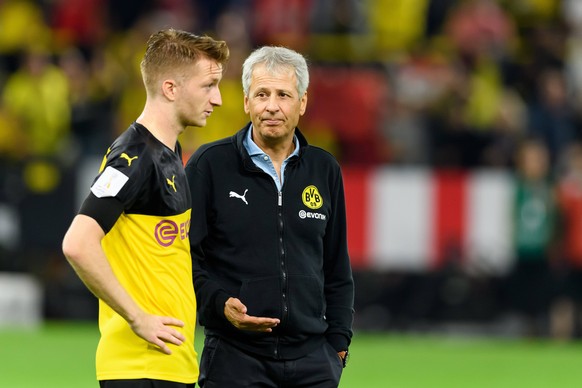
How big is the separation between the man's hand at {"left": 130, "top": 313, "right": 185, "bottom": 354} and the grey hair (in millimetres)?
1298

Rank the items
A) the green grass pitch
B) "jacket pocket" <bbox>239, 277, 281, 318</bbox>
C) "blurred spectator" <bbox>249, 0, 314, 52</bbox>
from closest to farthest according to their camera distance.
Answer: "jacket pocket" <bbox>239, 277, 281, 318</bbox> < the green grass pitch < "blurred spectator" <bbox>249, 0, 314, 52</bbox>

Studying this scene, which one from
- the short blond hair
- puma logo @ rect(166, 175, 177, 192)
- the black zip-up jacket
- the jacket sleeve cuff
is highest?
the short blond hair

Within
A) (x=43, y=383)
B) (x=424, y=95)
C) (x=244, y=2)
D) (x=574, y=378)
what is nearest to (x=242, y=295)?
(x=43, y=383)

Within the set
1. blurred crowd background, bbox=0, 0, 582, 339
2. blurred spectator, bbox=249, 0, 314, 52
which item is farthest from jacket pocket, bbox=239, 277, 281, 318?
blurred spectator, bbox=249, 0, 314, 52

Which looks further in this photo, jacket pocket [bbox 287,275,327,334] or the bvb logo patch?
the bvb logo patch

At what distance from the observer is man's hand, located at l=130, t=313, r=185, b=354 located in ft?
15.0

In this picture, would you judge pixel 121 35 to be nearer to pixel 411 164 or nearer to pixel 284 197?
pixel 411 164

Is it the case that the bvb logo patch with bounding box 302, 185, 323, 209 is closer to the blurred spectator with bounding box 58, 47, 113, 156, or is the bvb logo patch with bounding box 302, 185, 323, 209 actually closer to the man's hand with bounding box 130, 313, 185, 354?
the man's hand with bounding box 130, 313, 185, 354

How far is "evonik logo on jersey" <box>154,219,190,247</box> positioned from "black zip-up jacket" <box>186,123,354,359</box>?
0.55 m

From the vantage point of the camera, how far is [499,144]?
47.7 ft

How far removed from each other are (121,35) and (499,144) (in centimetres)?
665

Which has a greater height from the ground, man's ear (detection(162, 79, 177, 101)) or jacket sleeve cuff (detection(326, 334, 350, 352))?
man's ear (detection(162, 79, 177, 101))

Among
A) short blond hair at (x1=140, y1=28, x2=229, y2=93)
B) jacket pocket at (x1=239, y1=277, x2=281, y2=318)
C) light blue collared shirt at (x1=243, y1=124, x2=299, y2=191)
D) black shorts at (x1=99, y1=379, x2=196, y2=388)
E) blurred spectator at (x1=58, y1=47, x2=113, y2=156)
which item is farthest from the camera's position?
blurred spectator at (x1=58, y1=47, x2=113, y2=156)

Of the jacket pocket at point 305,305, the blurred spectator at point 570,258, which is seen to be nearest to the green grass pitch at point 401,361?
the blurred spectator at point 570,258
